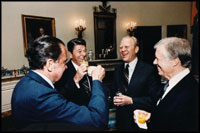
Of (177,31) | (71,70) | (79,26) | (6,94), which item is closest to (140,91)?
(71,70)

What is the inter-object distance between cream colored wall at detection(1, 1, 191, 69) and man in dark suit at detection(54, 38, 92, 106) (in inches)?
98.9

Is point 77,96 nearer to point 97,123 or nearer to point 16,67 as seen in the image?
point 97,123

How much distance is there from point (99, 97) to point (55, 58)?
0.45m

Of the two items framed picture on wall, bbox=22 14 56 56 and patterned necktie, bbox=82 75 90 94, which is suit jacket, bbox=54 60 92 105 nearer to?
patterned necktie, bbox=82 75 90 94

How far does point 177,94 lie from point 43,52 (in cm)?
107

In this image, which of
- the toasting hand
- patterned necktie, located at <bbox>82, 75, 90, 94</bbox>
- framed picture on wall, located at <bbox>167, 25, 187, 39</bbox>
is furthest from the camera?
framed picture on wall, located at <bbox>167, 25, 187, 39</bbox>

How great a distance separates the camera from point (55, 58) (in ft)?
3.63

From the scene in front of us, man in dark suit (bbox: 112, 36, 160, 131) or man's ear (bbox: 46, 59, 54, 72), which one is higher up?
man's ear (bbox: 46, 59, 54, 72)

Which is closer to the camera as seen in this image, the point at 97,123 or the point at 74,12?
the point at 97,123

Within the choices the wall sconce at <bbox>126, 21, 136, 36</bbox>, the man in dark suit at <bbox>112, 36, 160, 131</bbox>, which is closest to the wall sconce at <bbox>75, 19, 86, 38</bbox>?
the wall sconce at <bbox>126, 21, 136, 36</bbox>

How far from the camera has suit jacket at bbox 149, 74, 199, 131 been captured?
106 centimetres

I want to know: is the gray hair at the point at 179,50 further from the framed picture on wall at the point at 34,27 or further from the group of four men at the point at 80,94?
the framed picture on wall at the point at 34,27

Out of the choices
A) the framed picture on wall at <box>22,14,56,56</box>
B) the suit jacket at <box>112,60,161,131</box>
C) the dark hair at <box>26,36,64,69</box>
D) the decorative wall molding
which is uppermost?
the framed picture on wall at <box>22,14,56,56</box>

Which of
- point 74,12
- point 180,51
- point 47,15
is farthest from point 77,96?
point 74,12
